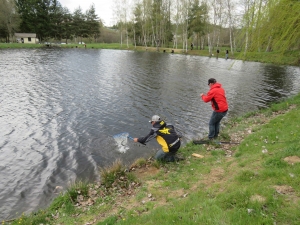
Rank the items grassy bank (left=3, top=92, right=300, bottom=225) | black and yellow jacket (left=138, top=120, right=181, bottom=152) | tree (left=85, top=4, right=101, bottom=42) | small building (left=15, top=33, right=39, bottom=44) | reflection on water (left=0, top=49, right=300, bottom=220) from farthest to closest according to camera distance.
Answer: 1. tree (left=85, top=4, right=101, bottom=42)
2. small building (left=15, top=33, right=39, bottom=44)
3. reflection on water (left=0, top=49, right=300, bottom=220)
4. black and yellow jacket (left=138, top=120, right=181, bottom=152)
5. grassy bank (left=3, top=92, right=300, bottom=225)

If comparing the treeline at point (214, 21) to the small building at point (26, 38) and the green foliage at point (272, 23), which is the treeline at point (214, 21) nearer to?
the green foliage at point (272, 23)

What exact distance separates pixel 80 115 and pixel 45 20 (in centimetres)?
8730

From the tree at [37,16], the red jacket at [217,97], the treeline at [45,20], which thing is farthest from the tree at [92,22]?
the red jacket at [217,97]

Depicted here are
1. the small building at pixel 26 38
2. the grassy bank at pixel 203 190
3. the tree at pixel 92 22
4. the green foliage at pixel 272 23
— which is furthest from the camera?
the tree at pixel 92 22

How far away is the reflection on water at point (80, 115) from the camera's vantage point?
9.34 meters

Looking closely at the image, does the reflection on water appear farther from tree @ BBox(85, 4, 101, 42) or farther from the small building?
tree @ BBox(85, 4, 101, 42)

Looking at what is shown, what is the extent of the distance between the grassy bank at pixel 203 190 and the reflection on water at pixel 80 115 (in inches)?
58.0

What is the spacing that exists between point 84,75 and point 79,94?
32.2 ft

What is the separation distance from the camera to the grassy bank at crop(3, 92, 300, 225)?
5.01m

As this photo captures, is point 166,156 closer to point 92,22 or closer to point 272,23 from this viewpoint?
point 272,23

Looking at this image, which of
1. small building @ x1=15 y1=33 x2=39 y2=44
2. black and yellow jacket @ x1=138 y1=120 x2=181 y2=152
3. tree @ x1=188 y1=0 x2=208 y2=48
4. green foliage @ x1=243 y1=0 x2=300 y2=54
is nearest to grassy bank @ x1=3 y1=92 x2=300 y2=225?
black and yellow jacket @ x1=138 y1=120 x2=181 y2=152

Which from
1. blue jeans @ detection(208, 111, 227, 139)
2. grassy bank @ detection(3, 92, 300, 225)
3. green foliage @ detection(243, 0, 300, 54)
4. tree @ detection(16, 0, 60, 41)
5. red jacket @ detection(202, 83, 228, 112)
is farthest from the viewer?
tree @ detection(16, 0, 60, 41)

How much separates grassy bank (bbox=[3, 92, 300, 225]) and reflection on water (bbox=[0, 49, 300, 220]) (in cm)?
147

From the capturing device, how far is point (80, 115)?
52.6 feet
